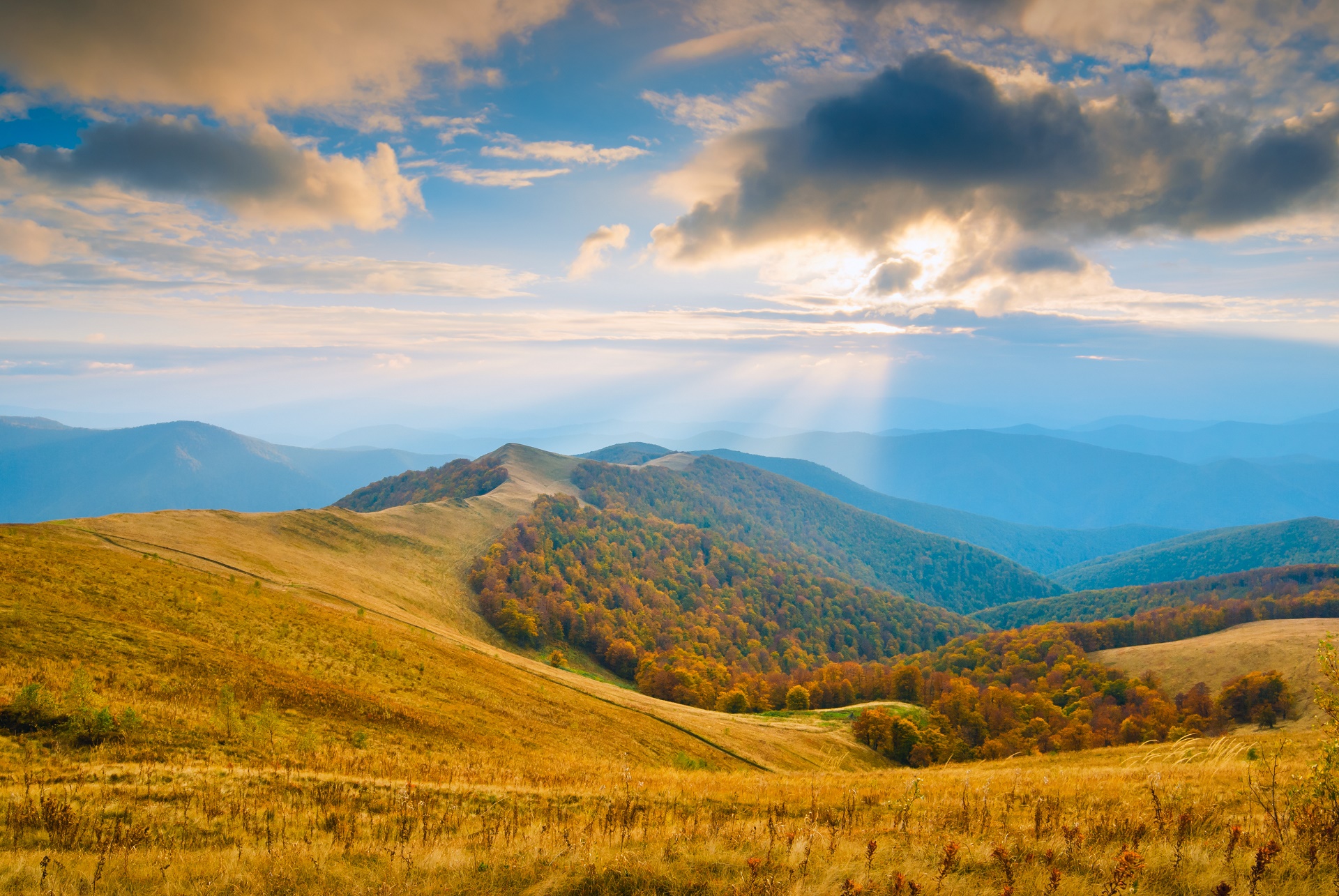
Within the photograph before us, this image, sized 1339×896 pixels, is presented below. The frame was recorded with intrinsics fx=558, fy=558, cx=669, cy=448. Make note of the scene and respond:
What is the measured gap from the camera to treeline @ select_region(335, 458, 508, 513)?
17212 cm

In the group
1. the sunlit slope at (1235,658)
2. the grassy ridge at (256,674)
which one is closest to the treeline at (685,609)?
the sunlit slope at (1235,658)

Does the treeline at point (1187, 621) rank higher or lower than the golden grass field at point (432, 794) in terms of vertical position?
lower

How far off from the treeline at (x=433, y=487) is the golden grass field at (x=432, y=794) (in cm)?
14218

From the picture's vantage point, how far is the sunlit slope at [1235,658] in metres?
67.8

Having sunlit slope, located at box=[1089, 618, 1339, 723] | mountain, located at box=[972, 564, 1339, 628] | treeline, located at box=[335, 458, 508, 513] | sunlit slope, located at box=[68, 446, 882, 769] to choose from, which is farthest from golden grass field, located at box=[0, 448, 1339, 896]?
mountain, located at box=[972, 564, 1339, 628]

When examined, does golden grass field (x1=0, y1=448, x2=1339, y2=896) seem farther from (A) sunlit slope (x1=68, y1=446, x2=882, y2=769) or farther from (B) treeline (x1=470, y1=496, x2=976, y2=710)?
(B) treeline (x1=470, y1=496, x2=976, y2=710)

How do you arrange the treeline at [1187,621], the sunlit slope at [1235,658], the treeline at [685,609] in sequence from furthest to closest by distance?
the treeline at [1187,621] → the treeline at [685,609] → the sunlit slope at [1235,658]

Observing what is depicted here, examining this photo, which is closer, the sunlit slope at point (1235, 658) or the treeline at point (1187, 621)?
the sunlit slope at point (1235, 658)

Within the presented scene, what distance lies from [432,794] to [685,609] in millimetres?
131812

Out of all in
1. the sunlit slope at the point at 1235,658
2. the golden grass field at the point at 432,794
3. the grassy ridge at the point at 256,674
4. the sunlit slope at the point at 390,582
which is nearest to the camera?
the golden grass field at the point at 432,794

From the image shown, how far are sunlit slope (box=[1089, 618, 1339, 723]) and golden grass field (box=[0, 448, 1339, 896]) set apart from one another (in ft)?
226

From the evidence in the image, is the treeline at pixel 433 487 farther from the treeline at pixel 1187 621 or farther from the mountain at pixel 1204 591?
the mountain at pixel 1204 591

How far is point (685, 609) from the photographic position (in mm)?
140375

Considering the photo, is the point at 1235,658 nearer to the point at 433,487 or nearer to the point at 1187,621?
the point at 1187,621
